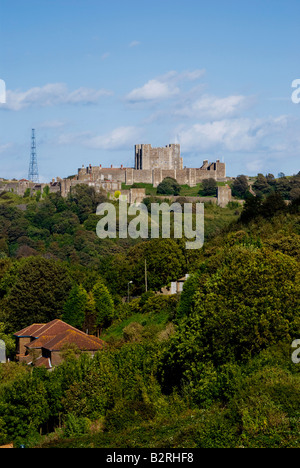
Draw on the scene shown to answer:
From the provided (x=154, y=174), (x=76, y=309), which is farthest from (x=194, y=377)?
(x=154, y=174)

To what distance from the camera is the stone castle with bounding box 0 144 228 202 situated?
100 metres

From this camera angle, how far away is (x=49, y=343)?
107 feet

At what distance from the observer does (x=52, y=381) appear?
80.8 feet

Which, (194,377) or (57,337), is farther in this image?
(57,337)

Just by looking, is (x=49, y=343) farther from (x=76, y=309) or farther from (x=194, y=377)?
(x=194, y=377)

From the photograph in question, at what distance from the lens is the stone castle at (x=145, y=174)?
100 metres

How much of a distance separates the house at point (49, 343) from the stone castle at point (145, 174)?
203ft

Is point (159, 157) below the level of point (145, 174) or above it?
above

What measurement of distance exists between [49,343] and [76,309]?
7.60 metres

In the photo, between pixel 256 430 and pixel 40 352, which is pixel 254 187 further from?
pixel 256 430

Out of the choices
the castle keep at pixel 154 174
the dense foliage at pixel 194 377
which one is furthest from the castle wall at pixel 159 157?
the dense foliage at pixel 194 377

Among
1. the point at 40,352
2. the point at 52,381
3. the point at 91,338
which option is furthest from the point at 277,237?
the point at 52,381

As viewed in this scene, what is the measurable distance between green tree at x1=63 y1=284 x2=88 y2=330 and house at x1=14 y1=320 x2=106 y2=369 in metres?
2.58

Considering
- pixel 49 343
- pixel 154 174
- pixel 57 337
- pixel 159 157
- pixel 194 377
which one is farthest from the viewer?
pixel 159 157
